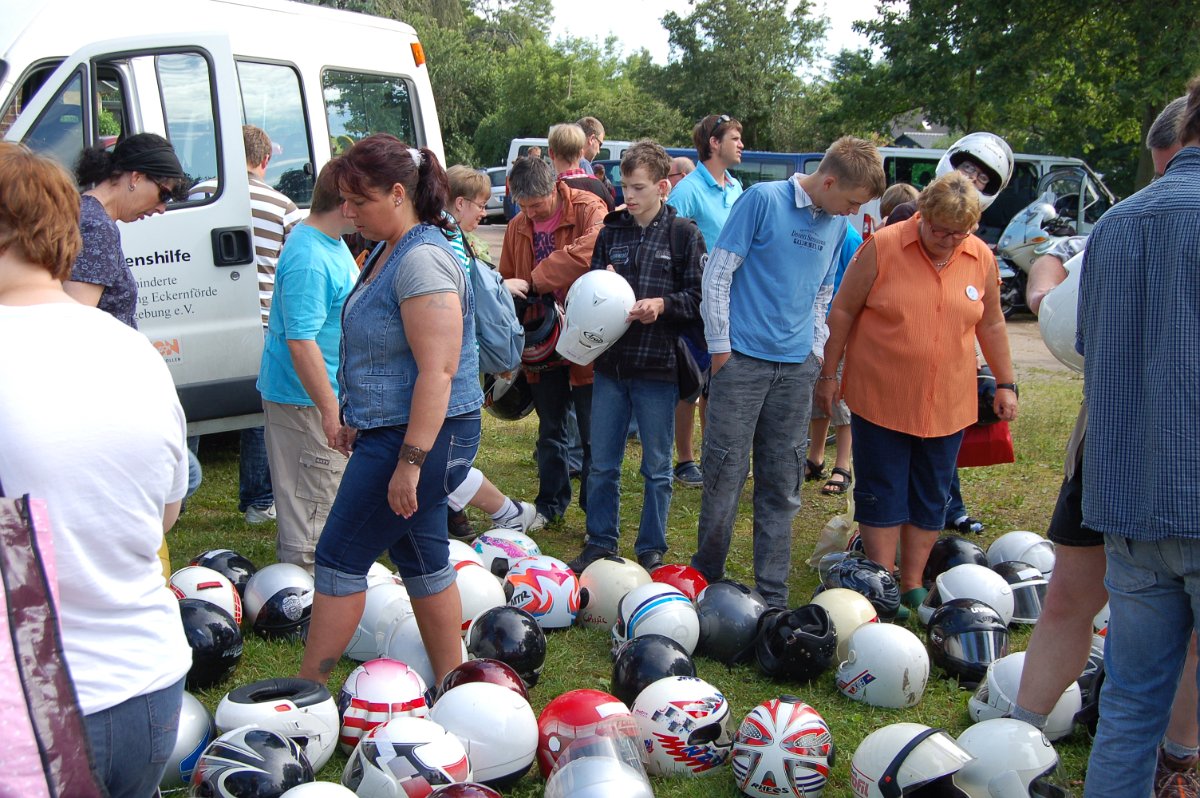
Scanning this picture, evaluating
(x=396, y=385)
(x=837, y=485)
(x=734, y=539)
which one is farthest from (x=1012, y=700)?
(x=837, y=485)

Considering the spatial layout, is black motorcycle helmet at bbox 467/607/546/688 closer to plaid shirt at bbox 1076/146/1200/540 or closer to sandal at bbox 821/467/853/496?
plaid shirt at bbox 1076/146/1200/540

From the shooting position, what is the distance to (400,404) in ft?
11.5

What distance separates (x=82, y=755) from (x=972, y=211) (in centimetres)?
403

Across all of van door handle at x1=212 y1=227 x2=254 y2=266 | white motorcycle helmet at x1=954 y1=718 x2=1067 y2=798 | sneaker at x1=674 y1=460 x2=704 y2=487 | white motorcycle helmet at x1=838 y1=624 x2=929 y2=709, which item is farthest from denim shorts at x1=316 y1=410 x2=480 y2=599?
sneaker at x1=674 y1=460 x2=704 y2=487

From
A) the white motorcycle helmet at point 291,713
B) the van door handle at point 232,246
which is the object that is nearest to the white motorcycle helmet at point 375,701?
the white motorcycle helmet at point 291,713

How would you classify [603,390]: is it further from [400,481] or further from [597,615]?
[400,481]

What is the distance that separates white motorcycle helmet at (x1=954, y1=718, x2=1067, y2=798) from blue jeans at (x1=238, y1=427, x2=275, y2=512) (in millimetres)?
4531

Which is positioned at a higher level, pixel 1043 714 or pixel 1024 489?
pixel 1043 714

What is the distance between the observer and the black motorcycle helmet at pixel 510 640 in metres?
4.20

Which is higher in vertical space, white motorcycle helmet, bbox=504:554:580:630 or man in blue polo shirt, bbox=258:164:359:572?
man in blue polo shirt, bbox=258:164:359:572

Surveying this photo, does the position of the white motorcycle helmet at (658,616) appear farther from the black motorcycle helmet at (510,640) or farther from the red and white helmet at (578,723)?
the red and white helmet at (578,723)

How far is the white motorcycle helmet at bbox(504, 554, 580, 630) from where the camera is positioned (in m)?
4.88

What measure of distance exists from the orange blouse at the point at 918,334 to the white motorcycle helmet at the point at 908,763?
1.88 metres

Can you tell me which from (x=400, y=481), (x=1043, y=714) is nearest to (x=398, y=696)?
(x=400, y=481)
